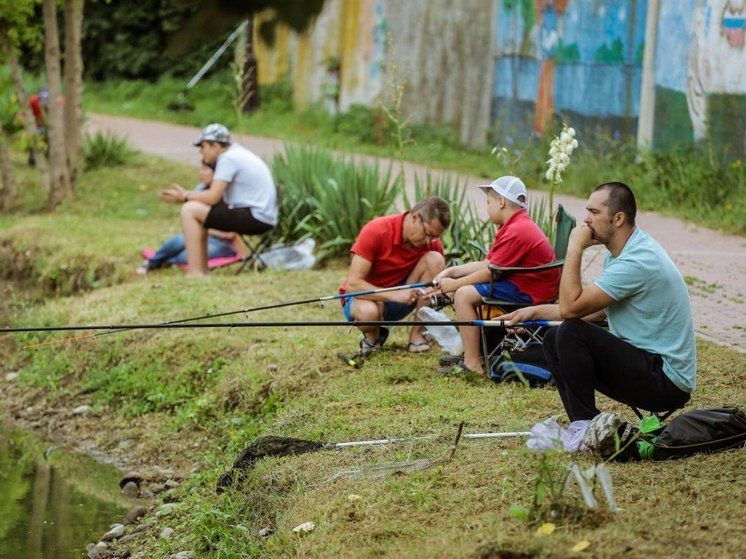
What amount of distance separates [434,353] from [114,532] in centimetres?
222

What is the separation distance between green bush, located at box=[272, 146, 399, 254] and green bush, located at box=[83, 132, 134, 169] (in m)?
4.71

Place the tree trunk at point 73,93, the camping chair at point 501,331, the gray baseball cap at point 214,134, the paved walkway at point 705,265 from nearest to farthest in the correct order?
the camping chair at point 501,331 → the paved walkway at point 705,265 → the gray baseball cap at point 214,134 → the tree trunk at point 73,93

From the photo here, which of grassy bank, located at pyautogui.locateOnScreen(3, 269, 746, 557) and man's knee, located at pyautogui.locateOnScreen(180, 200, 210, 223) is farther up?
man's knee, located at pyautogui.locateOnScreen(180, 200, 210, 223)

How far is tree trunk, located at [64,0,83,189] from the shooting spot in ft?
43.1

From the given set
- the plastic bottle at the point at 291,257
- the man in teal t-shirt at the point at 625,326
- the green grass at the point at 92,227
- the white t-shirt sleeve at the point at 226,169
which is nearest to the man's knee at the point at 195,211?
the white t-shirt sleeve at the point at 226,169

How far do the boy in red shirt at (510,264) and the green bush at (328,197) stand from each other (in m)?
3.88

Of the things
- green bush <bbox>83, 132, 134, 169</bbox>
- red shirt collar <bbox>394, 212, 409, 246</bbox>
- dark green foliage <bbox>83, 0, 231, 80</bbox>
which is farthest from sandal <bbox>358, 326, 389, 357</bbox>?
green bush <bbox>83, 132, 134, 169</bbox>

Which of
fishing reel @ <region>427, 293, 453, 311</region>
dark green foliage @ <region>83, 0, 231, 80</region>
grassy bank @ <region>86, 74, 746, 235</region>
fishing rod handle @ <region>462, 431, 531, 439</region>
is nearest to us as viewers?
dark green foliage @ <region>83, 0, 231, 80</region>

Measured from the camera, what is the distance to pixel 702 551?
4.05m

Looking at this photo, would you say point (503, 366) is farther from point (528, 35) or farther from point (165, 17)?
point (528, 35)

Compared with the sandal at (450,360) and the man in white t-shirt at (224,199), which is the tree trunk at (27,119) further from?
the sandal at (450,360)

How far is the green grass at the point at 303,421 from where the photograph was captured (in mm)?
4520

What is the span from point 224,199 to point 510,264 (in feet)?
14.3

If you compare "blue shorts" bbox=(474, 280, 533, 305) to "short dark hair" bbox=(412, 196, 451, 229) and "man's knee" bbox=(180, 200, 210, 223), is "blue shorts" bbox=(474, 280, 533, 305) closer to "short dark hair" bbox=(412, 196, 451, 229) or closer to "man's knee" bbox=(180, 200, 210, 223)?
"short dark hair" bbox=(412, 196, 451, 229)
